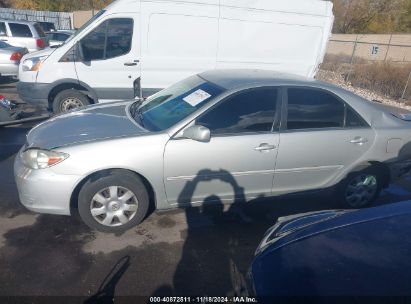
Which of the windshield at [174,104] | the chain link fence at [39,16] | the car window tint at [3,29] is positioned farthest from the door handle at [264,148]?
the chain link fence at [39,16]

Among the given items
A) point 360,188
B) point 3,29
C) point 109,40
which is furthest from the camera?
point 3,29

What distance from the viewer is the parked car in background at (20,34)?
517 inches

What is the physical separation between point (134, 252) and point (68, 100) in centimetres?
431

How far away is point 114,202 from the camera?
3357 millimetres

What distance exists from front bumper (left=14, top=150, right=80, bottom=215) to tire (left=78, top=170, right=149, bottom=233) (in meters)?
0.14

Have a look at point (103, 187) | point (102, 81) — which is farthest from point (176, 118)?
point (102, 81)

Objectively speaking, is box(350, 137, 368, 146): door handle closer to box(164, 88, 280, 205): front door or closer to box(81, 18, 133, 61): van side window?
box(164, 88, 280, 205): front door

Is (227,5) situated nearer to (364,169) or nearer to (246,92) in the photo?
(246,92)

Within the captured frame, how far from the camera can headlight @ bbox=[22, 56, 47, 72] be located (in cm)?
633

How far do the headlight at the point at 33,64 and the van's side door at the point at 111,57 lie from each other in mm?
741

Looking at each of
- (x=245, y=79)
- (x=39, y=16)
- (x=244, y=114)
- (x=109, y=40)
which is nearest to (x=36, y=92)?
(x=109, y=40)

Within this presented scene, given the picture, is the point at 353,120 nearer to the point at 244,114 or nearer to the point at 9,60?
the point at 244,114

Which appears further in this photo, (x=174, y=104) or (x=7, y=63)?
(x=7, y=63)

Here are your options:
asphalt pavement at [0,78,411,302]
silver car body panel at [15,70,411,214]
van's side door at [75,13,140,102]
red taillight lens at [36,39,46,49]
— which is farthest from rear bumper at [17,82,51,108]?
red taillight lens at [36,39,46,49]
